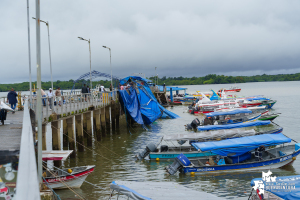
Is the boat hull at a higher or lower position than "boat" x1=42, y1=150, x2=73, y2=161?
lower

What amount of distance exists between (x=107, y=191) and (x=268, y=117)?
1181 inches

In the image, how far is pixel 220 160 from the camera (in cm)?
1875

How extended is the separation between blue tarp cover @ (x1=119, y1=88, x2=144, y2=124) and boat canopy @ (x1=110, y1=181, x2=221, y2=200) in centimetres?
2424

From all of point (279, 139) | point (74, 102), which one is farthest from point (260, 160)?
point (74, 102)

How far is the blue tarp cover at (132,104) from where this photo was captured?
3500 centimetres

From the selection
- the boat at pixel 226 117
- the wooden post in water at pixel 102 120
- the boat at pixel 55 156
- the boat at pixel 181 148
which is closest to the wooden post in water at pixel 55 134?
the boat at pixel 55 156

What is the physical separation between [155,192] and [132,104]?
26.6 metres

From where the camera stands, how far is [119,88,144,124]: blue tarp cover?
115 ft

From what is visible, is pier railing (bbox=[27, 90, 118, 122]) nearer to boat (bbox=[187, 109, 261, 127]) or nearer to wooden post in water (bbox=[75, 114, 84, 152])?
wooden post in water (bbox=[75, 114, 84, 152])

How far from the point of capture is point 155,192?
9906 mm

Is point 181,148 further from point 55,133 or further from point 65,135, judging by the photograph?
point 55,133


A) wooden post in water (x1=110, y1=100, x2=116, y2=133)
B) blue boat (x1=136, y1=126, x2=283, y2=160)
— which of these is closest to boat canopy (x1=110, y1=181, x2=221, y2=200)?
blue boat (x1=136, y1=126, x2=283, y2=160)

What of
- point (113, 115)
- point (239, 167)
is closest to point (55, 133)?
point (239, 167)

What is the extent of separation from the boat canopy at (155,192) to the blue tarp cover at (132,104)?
24.2 meters
